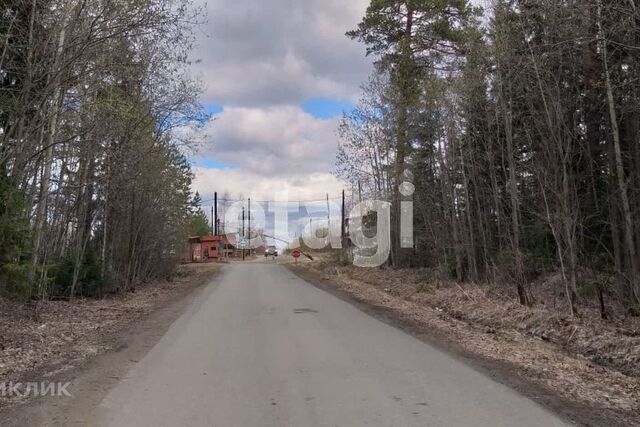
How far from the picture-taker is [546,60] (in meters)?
13.5

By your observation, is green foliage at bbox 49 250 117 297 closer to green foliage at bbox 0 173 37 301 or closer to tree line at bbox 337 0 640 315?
green foliage at bbox 0 173 37 301

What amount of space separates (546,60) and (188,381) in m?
10.8

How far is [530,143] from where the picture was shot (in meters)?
14.4

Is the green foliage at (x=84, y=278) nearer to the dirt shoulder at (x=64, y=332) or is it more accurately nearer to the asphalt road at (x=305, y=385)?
the dirt shoulder at (x=64, y=332)

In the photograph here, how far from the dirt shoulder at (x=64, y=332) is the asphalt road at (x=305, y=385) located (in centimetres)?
101

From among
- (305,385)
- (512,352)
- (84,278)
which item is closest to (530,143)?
(512,352)

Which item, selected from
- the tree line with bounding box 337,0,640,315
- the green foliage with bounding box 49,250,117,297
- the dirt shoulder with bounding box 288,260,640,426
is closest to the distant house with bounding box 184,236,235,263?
the tree line with bounding box 337,0,640,315

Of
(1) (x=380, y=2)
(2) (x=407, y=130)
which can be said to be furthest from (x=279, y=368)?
(1) (x=380, y=2)

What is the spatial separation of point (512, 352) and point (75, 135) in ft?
29.7

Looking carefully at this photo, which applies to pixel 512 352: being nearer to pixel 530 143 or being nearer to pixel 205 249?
pixel 530 143

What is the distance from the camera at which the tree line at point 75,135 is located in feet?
34.9

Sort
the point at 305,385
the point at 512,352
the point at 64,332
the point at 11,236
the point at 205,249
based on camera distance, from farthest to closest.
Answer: the point at 205,249 < the point at 64,332 < the point at 11,236 < the point at 512,352 < the point at 305,385

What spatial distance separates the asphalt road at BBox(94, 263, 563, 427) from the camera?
583 cm

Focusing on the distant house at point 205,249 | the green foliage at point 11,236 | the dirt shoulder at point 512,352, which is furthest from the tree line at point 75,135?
the distant house at point 205,249
